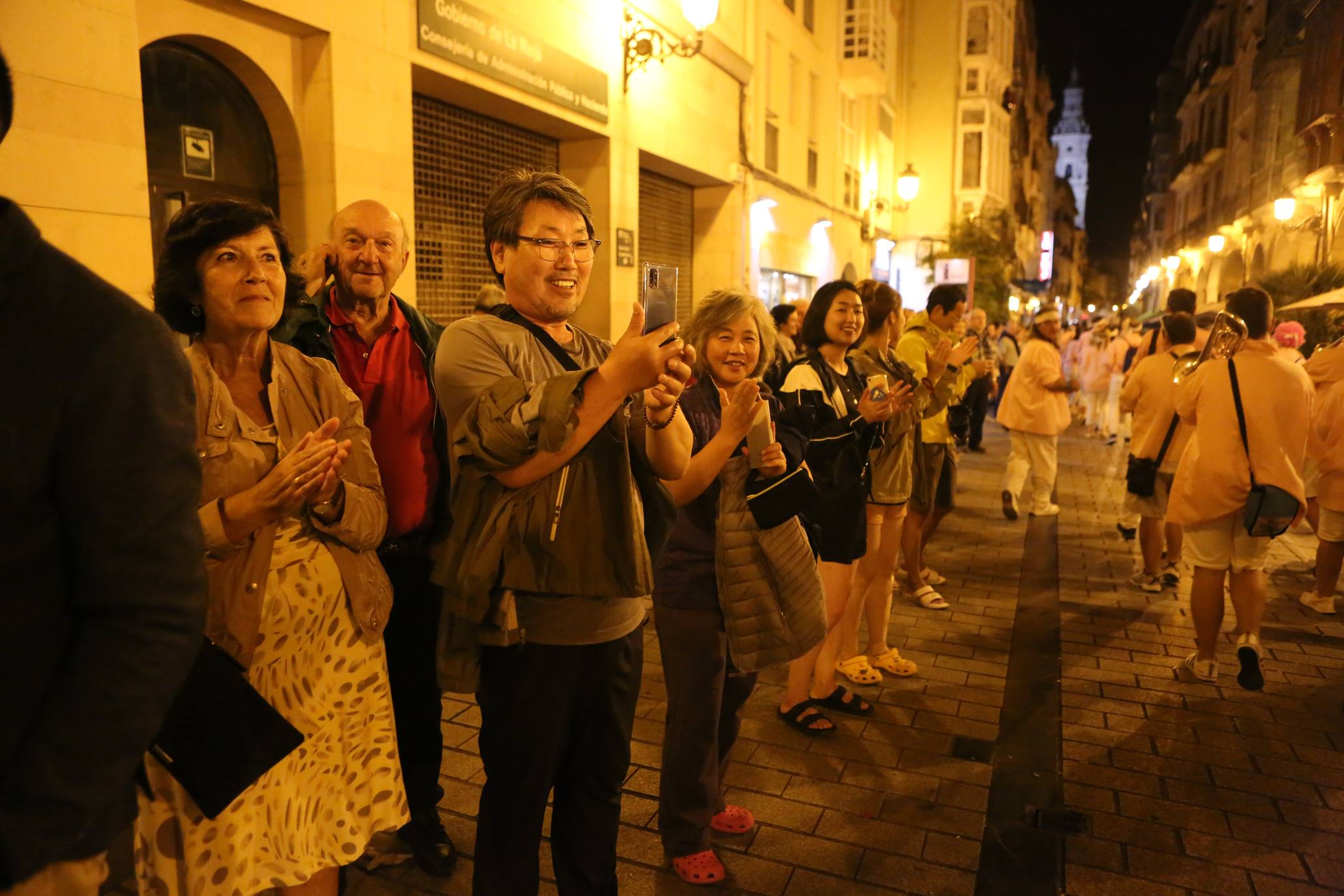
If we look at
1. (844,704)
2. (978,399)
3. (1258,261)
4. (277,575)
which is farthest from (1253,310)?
(1258,261)

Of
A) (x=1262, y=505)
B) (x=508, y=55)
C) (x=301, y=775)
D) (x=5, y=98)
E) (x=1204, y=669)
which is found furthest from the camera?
(x=508, y=55)

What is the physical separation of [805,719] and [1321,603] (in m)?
4.52

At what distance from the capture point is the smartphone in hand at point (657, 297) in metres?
1.92

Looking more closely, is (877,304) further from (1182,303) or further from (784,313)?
(1182,303)

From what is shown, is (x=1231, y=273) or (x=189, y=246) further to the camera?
(x=1231, y=273)

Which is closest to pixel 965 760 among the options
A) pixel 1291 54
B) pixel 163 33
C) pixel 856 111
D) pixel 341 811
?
pixel 341 811

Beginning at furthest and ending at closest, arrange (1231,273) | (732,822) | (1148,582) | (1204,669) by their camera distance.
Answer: (1231,273)
(1148,582)
(1204,669)
(732,822)

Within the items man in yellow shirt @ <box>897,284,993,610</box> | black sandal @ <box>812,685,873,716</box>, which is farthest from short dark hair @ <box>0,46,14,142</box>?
man in yellow shirt @ <box>897,284,993,610</box>

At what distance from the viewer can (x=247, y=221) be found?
227cm

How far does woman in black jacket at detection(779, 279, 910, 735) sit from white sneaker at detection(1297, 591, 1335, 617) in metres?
4.33

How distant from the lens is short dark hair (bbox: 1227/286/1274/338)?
4.70m

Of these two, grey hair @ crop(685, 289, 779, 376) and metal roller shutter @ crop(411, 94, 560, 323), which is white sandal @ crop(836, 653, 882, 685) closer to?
grey hair @ crop(685, 289, 779, 376)

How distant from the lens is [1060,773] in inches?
152

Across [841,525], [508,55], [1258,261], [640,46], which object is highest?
[640,46]
